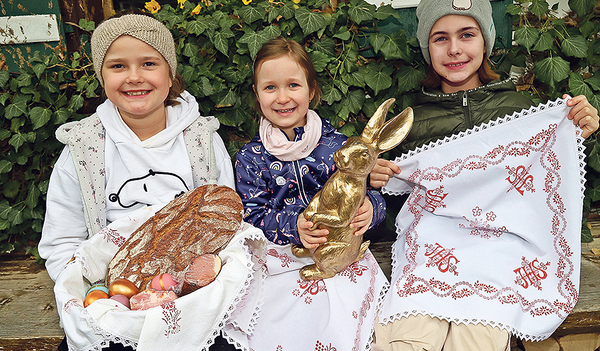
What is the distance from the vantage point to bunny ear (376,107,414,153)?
1.83 meters

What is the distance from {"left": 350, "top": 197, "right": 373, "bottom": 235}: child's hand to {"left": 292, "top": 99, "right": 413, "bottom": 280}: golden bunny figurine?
0.12 ft

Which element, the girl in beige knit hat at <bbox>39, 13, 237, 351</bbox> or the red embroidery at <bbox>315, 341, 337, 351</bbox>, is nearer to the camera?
the red embroidery at <bbox>315, 341, 337, 351</bbox>

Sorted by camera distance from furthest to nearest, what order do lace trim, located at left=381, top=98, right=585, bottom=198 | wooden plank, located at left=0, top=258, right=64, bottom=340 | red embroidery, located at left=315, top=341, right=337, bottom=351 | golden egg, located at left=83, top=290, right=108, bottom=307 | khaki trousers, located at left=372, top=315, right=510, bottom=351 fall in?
wooden plank, located at left=0, top=258, right=64, bottom=340, lace trim, located at left=381, top=98, right=585, bottom=198, red embroidery, located at left=315, top=341, right=337, bottom=351, khaki trousers, located at left=372, top=315, right=510, bottom=351, golden egg, located at left=83, top=290, right=108, bottom=307

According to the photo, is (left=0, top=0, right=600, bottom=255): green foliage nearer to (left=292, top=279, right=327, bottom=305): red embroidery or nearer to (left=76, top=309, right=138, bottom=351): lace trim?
(left=292, top=279, right=327, bottom=305): red embroidery

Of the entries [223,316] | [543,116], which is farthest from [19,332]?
[543,116]

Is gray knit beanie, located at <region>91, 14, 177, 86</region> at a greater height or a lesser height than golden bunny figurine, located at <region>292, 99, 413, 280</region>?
greater

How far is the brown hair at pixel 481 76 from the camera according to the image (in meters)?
2.41

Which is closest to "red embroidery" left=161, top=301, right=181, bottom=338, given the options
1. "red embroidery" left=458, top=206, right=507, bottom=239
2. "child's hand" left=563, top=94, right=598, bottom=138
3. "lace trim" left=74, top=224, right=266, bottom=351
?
"lace trim" left=74, top=224, right=266, bottom=351

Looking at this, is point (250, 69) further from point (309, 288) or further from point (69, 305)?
point (69, 305)

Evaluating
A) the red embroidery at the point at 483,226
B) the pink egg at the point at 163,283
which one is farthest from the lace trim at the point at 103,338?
the red embroidery at the point at 483,226

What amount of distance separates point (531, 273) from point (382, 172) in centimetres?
82

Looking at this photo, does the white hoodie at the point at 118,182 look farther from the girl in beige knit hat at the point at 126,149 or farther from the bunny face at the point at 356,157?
the bunny face at the point at 356,157

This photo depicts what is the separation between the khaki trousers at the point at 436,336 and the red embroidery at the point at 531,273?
0.28 meters

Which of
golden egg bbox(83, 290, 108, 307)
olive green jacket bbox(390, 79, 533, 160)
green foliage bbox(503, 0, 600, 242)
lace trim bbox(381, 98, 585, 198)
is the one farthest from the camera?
green foliage bbox(503, 0, 600, 242)
